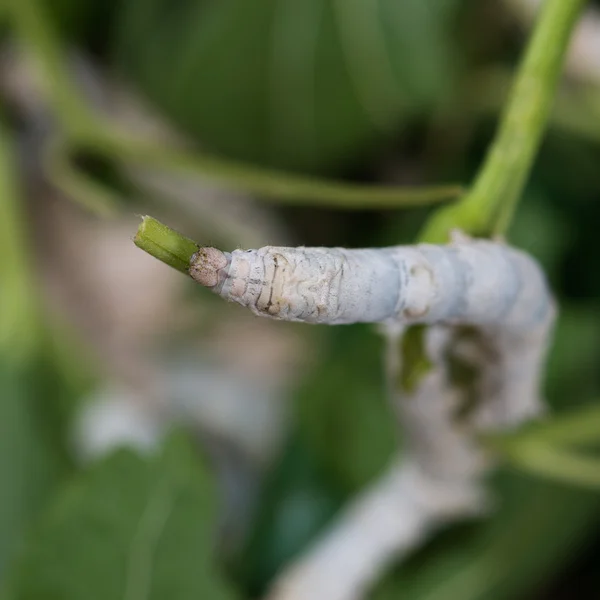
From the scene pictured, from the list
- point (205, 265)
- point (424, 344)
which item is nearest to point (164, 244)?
point (205, 265)

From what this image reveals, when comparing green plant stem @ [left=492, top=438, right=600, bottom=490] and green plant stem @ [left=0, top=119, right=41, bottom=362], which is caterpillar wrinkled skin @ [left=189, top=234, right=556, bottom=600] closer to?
green plant stem @ [left=492, top=438, right=600, bottom=490]

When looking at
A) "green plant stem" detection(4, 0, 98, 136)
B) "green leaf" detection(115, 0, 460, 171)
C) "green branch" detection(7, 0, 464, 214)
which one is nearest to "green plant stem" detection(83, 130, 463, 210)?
"green branch" detection(7, 0, 464, 214)

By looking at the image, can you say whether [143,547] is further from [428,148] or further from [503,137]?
[428,148]

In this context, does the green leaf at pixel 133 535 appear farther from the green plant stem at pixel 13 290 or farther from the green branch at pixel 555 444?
the green plant stem at pixel 13 290

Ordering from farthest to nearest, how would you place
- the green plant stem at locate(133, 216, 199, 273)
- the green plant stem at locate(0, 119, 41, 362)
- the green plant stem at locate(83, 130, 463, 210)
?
the green plant stem at locate(0, 119, 41, 362)
the green plant stem at locate(83, 130, 463, 210)
the green plant stem at locate(133, 216, 199, 273)

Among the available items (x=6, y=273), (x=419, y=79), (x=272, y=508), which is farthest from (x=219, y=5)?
(x=272, y=508)

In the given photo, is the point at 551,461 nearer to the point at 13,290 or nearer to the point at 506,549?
the point at 506,549
